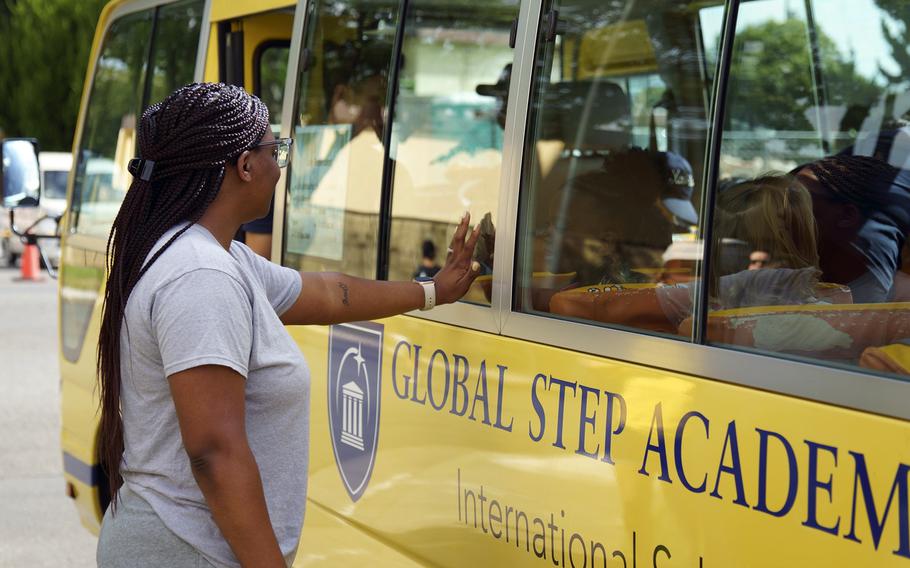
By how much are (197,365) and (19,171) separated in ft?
12.6

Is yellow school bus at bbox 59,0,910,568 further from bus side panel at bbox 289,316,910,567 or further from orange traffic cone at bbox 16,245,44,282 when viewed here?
orange traffic cone at bbox 16,245,44,282

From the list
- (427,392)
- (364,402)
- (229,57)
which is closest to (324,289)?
(427,392)

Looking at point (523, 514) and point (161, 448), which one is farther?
point (523, 514)

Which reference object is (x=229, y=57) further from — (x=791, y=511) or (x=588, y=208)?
(x=791, y=511)

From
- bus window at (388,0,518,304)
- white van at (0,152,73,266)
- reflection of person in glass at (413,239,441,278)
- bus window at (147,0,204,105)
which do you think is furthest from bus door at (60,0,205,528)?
white van at (0,152,73,266)

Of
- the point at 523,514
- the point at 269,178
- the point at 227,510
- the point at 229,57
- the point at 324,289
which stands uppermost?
the point at 229,57

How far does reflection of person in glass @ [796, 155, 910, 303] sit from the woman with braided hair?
1.41 m

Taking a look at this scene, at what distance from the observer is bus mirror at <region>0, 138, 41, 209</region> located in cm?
552

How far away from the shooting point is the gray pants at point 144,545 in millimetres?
2238

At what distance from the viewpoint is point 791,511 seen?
6.85ft

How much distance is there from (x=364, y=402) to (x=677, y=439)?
1.35 m

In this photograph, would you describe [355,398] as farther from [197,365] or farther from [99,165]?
[99,165]

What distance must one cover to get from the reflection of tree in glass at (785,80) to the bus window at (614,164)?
284 millimetres

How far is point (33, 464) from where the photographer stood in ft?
24.6
